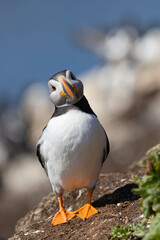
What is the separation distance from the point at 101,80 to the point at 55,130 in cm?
2696

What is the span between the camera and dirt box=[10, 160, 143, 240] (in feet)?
14.5

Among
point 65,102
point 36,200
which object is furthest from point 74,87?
point 36,200

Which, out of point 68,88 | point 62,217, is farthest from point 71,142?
point 62,217

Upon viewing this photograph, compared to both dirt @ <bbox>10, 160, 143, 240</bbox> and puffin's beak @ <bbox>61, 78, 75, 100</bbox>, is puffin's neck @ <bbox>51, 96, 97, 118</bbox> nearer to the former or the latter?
puffin's beak @ <bbox>61, 78, 75, 100</bbox>

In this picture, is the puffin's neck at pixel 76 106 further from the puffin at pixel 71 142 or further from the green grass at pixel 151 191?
the green grass at pixel 151 191

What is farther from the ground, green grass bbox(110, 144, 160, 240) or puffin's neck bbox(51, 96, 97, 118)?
puffin's neck bbox(51, 96, 97, 118)

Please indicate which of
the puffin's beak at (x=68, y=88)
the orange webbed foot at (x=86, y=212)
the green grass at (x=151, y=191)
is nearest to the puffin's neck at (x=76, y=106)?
the puffin's beak at (x=68, y=88)

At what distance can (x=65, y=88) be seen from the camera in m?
5.04

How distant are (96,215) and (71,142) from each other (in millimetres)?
936

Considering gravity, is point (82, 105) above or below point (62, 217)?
above

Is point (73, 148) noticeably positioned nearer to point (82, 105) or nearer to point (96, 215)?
point (82, 105)

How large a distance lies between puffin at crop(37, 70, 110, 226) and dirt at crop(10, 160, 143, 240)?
0.20m

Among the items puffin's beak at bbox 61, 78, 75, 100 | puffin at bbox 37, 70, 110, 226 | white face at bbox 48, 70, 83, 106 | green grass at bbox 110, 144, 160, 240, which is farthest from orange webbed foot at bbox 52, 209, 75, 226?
green grass at bbox 110, 144, 160, 240

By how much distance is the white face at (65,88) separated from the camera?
16.6 feet
